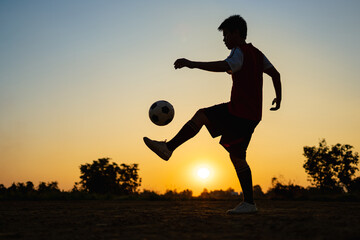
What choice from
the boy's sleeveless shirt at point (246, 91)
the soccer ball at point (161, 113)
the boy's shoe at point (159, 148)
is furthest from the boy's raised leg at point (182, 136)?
the soccer ball at point (161, 113)

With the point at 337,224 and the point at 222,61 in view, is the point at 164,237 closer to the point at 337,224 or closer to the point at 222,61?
the point at 337,224

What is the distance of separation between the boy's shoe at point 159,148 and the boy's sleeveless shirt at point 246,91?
2.97 feet

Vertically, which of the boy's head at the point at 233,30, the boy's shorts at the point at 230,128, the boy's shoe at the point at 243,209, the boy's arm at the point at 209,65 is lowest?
the boy's shoe at the point at 243,209

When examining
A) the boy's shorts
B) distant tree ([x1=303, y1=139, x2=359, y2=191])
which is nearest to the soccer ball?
the boy's shorts

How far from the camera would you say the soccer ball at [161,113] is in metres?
4.84

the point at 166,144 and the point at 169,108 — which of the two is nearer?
the point at 166,144

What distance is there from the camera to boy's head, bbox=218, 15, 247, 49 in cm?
429

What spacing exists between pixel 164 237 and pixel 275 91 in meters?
3.16

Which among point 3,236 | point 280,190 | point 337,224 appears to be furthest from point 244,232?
point 280,190

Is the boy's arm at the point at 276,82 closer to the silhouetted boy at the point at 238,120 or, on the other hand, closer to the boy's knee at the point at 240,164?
the silhouetted boy at the point at 238,120

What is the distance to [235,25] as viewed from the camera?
4.29 metres

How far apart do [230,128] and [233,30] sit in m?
1.26

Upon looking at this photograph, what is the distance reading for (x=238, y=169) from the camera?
13.4 feet

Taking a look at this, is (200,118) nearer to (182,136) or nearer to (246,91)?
(182,136)
